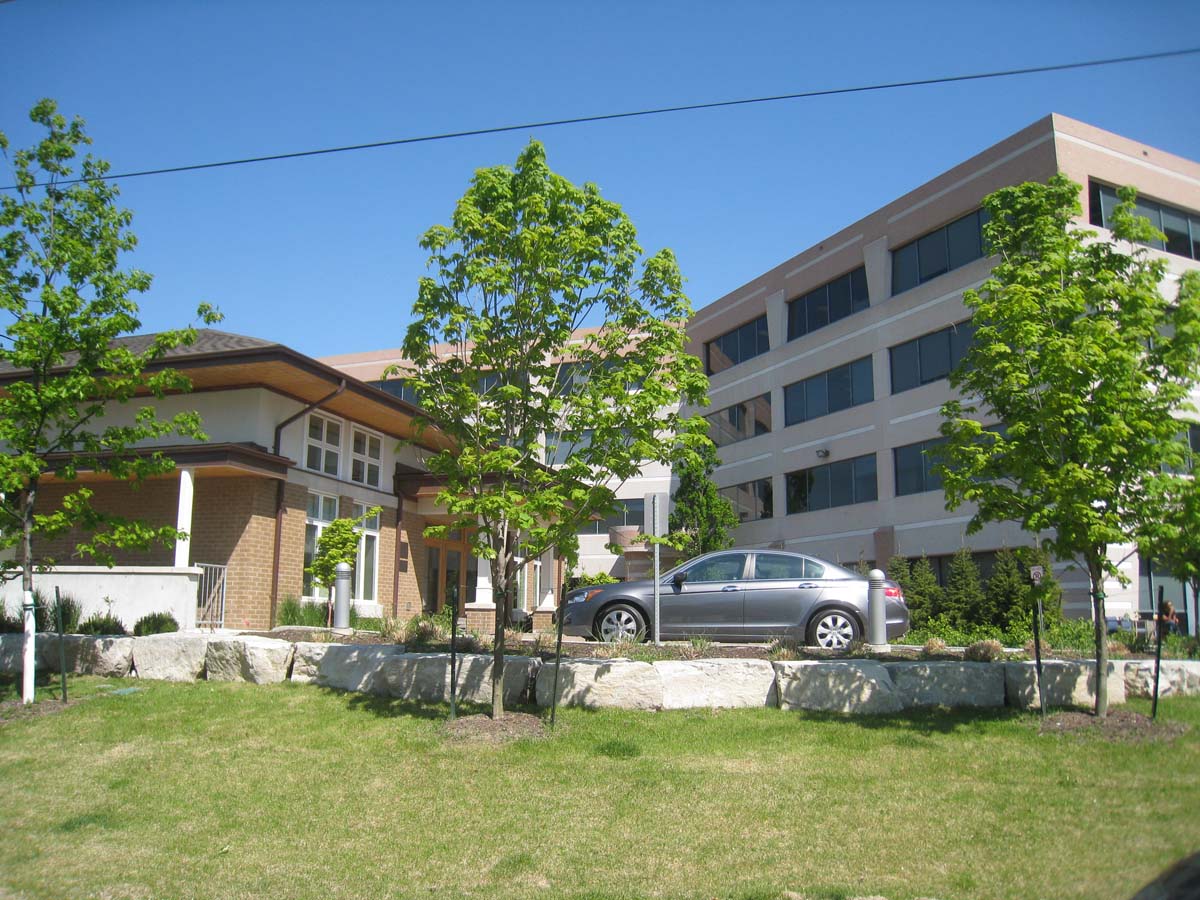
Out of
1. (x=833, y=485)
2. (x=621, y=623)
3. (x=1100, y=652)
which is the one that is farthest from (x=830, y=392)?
(x=1100, y=652)

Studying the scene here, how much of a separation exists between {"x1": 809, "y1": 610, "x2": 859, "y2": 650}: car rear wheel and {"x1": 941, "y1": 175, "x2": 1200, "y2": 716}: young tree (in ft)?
13.0

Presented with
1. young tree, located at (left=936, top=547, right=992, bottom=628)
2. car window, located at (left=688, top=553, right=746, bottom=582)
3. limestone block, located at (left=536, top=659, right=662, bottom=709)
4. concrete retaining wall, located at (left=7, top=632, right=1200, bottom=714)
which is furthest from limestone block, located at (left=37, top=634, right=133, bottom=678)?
young tree, located at (left=936, top=547, right=992, bottom=628)

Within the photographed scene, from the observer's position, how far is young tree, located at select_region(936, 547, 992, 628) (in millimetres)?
19219

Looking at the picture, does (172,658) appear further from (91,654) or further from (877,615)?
(877,615)

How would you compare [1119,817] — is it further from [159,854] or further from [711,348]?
[711,348]

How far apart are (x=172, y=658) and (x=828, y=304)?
24928mm

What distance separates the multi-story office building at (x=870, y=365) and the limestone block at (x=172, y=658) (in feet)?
59.6

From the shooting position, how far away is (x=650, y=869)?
5336 millimetres

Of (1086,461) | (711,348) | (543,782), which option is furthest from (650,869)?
(711,348)

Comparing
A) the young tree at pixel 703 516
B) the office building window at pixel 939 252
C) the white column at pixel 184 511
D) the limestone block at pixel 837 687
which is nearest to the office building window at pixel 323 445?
the white column at pixel 184 511

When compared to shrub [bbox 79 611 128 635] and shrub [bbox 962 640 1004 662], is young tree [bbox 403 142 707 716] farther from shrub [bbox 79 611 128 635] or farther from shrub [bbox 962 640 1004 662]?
shrub [bbox 79 611 128 635]

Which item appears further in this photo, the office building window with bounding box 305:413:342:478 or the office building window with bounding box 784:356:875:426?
the office building window with bounding box 784:356:875:426

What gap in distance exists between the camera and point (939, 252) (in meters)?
26.2

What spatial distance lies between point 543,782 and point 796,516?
2530cm
